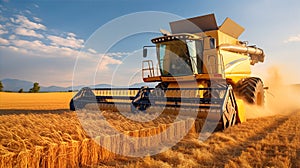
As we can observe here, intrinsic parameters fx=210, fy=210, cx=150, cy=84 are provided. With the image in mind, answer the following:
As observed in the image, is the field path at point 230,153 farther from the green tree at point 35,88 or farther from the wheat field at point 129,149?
the green tree at point 35,88

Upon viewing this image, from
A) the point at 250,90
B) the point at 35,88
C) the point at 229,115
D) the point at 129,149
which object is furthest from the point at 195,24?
the point at 35,88

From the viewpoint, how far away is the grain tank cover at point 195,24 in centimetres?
750

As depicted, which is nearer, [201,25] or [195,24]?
[201,25]

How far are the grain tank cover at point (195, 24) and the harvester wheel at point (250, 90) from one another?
2231 millimetres

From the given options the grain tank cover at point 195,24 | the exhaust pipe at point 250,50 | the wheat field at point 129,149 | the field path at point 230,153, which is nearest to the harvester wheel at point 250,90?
the exhaust pipe at point 250,50

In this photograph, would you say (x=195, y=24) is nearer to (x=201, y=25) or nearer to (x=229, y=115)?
(x=201, y=25)

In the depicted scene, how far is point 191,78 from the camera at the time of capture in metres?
6.66

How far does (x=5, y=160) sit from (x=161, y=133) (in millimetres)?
2209

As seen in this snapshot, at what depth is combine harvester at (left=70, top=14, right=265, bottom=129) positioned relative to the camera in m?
5.08

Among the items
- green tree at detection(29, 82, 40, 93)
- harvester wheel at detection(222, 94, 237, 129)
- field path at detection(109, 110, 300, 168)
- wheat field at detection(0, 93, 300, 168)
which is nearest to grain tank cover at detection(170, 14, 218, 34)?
harvester wheel at detection(222, 94, 237, 129)

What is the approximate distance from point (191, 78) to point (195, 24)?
7.93ft

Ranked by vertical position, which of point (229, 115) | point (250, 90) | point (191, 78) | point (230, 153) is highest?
point (191, 78)

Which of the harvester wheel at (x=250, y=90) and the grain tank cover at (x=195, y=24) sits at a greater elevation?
the grain tank cover at (x=195, y=24)

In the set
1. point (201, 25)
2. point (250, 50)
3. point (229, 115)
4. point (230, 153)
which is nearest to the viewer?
point (230, 153)
